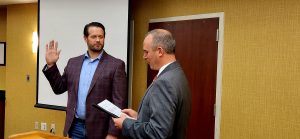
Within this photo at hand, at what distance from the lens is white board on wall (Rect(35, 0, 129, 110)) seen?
3311 mm

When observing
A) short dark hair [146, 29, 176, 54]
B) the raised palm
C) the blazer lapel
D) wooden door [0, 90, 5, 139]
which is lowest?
wooden door [0, 90, 5, 139]

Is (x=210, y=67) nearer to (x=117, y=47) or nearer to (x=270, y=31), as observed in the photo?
(x=270, y=31)

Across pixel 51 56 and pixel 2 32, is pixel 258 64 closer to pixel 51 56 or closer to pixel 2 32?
pixel 51 56

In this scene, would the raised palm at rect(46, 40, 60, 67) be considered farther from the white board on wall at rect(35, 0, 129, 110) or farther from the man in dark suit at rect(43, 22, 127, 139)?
the white board on wall at rect(35, 0, 129, 110)

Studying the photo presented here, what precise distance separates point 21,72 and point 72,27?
5.41 feet

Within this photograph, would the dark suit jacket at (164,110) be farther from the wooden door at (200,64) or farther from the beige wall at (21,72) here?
the beige wall at (21,72)

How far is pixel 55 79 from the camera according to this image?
2654 millimetres

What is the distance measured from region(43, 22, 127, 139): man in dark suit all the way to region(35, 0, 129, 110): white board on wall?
56 centimetres

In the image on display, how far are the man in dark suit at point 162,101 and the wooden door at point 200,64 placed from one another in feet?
4.35

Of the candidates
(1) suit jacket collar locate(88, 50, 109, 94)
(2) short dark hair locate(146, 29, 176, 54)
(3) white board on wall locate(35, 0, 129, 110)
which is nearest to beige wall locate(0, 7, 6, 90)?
(3) white board on wall locate(35, 0, 129, 110)

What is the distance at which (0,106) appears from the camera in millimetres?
5020

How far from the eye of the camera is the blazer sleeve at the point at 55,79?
8.45ft

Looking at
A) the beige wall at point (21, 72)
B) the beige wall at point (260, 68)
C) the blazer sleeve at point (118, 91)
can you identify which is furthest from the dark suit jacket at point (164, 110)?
the beige wall at point (21, 72)

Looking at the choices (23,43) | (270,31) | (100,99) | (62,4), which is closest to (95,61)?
(100,99)
